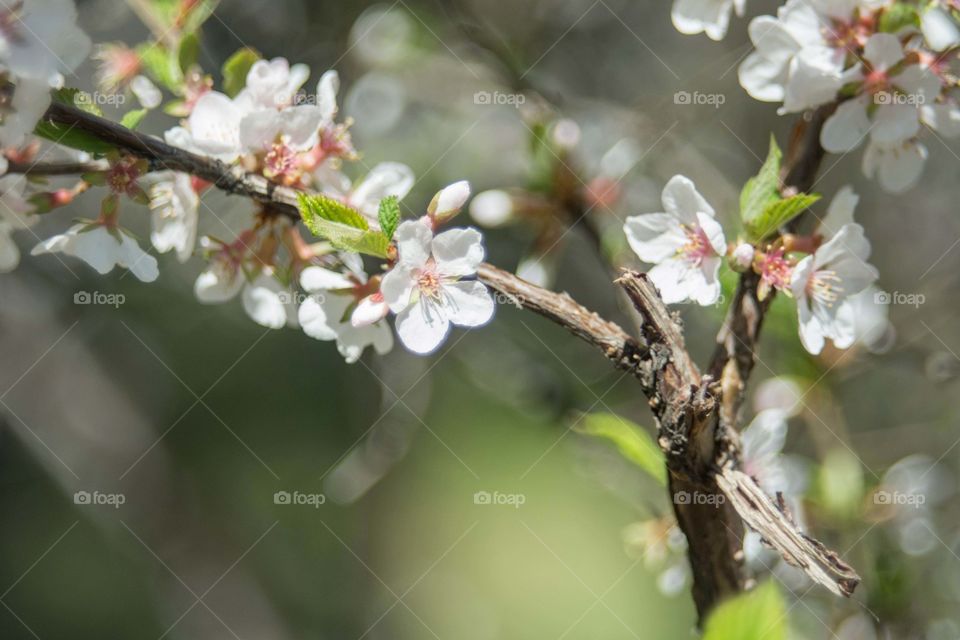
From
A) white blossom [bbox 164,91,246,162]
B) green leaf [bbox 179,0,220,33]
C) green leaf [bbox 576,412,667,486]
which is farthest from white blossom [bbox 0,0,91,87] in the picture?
green leaf [bbox 576,412,667,486]

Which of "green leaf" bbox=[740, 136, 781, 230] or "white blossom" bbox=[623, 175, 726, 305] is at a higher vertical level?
"green leaf" bbox=[740, 136, 781, 230]

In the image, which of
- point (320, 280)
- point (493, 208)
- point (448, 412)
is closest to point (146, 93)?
point (320, 280)

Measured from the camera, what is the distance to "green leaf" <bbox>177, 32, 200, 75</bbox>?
1.40 m

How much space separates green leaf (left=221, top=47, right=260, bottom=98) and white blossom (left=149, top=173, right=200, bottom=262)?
6.5 inches

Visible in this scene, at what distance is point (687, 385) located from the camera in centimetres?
100

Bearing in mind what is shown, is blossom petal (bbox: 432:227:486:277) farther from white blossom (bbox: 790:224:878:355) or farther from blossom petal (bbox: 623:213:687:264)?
white blossom (bbox: 790:224:878:355)

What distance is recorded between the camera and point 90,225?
125 cm

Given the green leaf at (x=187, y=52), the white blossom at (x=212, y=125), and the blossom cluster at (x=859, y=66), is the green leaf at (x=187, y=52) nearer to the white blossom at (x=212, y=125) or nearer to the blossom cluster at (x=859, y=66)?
the white blossom at (x=212, y=125)

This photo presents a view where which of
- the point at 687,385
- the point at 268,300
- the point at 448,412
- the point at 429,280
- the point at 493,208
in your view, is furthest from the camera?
the point at 448,412

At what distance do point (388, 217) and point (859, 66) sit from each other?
Result: 69 cm

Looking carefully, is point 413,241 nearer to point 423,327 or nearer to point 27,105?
point 423,327

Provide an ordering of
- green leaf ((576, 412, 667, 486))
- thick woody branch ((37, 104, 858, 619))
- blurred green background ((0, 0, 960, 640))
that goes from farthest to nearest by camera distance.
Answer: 1. blurred green background ((0, 0, 960, 640))
2. green leaf ((576, 412, 667, 486))
3. thick woody branch ((37, 104, 858, 619))

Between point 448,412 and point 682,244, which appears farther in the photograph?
point 448,412

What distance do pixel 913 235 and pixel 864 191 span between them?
0.70 ft
